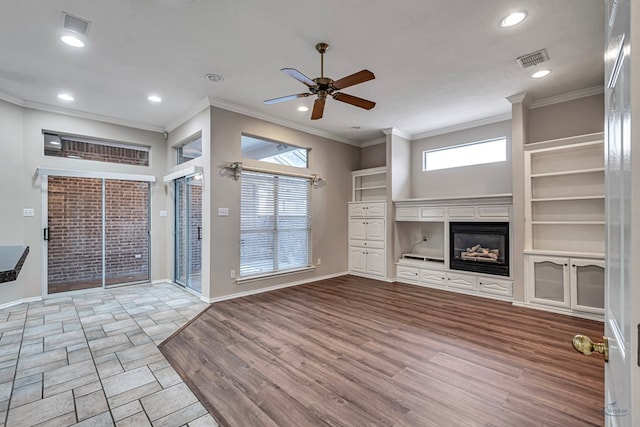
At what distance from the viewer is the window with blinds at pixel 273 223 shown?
4.96 metres

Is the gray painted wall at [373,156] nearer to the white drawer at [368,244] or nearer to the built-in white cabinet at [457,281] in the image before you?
the white drawer at [368,244]

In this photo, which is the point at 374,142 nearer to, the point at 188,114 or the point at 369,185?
the point at 369,185

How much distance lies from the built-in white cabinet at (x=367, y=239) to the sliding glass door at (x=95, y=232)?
13.4ft

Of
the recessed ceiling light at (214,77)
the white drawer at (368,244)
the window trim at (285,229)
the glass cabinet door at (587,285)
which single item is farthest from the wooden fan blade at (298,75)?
the glass cabinet door at (587,285)

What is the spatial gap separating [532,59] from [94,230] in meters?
6.79

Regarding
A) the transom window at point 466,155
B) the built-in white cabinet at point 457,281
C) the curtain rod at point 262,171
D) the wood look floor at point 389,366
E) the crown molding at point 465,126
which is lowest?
the wood look floor at point 389,366

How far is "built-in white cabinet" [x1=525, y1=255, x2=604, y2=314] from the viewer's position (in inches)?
145

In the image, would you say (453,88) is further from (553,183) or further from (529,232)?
(529,232)

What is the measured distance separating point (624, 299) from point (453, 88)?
407 centimetres

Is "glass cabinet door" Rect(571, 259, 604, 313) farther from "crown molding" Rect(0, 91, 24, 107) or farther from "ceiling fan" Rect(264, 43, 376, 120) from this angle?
"crown molding" Rect(0, 91, 24, 107)

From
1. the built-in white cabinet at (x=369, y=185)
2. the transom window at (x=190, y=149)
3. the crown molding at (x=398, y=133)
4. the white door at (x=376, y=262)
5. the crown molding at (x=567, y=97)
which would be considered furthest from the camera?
the built-in white cabinet at (x=369, y=185)

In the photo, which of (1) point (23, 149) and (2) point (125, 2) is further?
(1) point (23, 149)

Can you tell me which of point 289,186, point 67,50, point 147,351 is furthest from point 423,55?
point 147,351

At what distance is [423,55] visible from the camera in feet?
10.6
